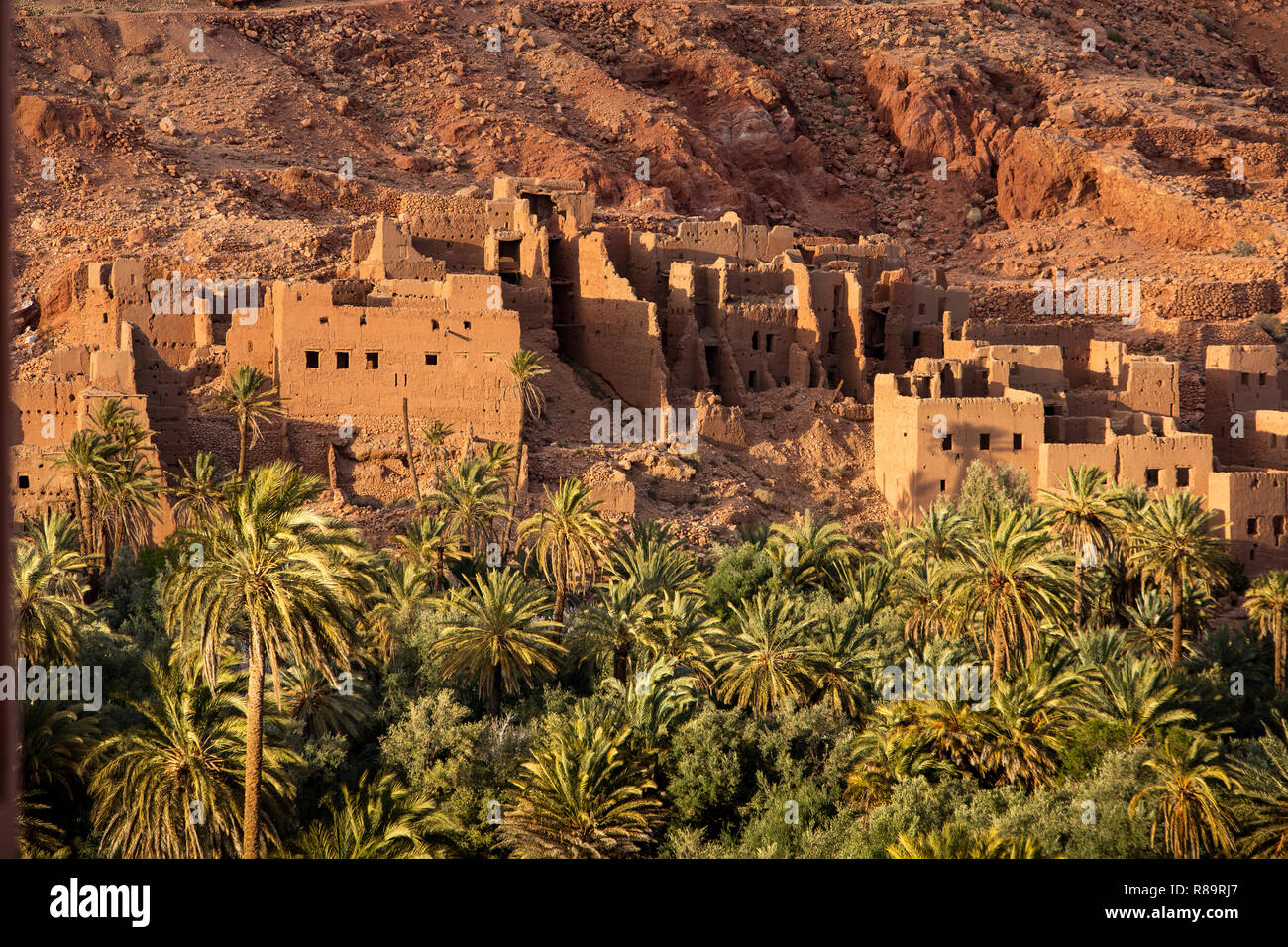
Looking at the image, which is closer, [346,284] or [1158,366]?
[346,284]

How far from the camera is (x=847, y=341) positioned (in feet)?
130

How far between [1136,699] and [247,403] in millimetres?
17392

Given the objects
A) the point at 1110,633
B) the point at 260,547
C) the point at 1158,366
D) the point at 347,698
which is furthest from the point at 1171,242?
the point at 260,547

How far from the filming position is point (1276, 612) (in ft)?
90.7

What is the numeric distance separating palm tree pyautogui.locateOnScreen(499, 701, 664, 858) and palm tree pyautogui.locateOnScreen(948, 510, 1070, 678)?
5.94m

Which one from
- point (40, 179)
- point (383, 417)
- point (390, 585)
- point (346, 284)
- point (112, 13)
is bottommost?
point (390, 585)

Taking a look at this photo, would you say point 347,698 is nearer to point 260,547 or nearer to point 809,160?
point 260,547

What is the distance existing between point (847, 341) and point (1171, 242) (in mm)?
22768

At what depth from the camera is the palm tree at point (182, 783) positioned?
18438 mm

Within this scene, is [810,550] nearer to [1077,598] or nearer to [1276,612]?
[1077,598]

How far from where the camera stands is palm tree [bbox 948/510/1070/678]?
2408 cm

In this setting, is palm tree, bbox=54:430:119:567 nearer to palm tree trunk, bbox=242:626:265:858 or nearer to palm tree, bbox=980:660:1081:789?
palm tree trunk, bbox=242:626:265:858

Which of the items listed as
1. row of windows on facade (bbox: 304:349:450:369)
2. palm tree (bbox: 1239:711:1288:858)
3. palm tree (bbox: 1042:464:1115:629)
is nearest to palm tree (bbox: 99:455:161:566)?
row of windows on facade (bbox: 304:349:450:369)
